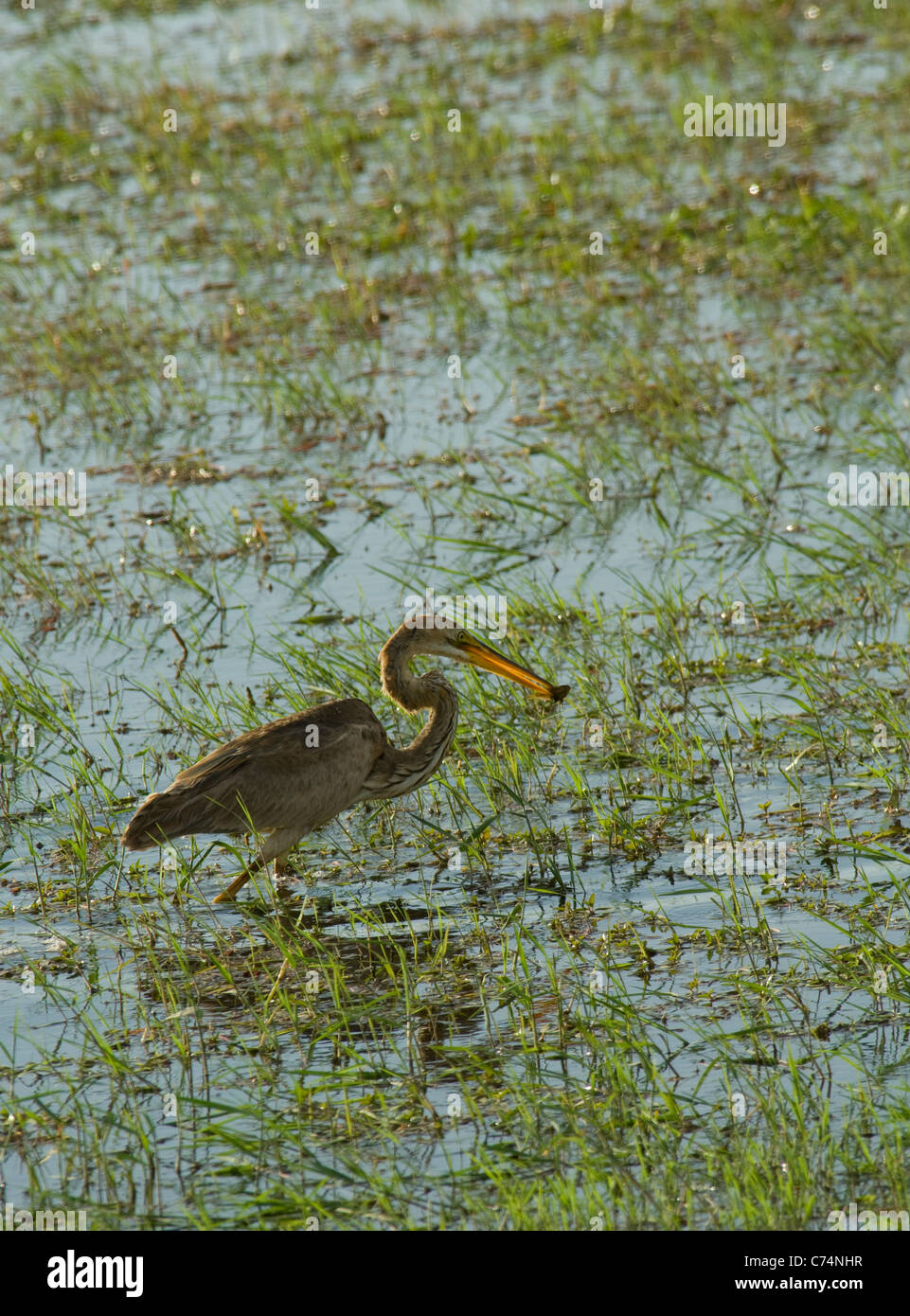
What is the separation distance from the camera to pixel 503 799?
7.43m

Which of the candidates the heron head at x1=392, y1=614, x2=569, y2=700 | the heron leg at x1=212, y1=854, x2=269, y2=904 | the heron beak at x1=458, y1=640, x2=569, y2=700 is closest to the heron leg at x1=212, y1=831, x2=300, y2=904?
the heron leg at x1=212, y1=854, x2=269, y2=904

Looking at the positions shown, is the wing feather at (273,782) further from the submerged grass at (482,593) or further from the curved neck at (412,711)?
the submerged grass at (482,593)

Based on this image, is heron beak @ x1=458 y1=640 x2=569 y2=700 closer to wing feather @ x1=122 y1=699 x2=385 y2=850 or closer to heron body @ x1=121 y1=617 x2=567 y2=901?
heron body @ x1=121 y1=617 x2=567 y2=901

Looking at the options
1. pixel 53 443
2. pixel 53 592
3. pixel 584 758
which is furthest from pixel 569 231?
pixel 584 758

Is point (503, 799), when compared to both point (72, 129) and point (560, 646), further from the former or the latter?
point (72, 129)

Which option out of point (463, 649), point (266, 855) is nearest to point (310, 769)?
point (266, 855)

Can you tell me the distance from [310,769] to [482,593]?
2.31 m

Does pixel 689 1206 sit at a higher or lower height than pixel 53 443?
lower

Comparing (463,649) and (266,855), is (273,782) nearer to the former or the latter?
(266,855)

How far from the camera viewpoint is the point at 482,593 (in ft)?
29.5

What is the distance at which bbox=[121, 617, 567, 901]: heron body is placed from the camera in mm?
6824

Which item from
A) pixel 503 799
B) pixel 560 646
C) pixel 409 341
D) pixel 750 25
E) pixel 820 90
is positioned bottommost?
pixel 503 799

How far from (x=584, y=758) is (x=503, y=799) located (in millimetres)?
456

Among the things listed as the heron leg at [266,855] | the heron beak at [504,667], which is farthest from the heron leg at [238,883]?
the heron beak at [504,667]
